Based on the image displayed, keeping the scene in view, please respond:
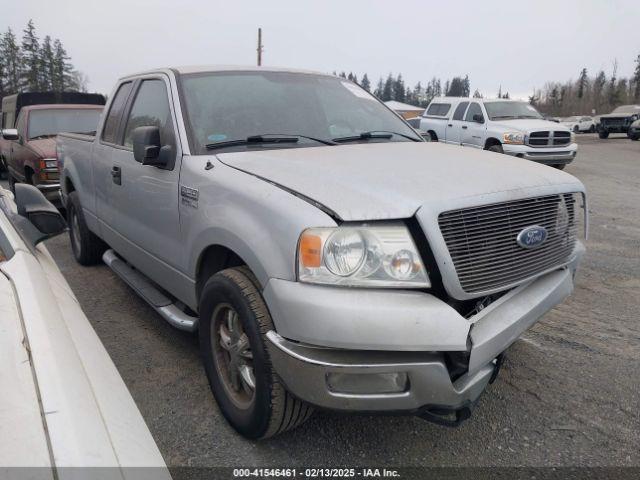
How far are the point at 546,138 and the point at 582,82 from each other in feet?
306

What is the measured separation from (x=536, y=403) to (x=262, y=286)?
1763mm

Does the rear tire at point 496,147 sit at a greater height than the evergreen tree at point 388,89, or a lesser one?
lesser

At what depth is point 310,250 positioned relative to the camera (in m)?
2.05

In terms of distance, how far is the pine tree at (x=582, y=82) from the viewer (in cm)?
8867

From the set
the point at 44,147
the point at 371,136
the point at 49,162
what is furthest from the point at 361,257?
the point at 44,147

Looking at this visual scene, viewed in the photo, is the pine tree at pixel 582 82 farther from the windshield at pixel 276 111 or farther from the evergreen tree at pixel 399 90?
the windshield at pixel 276 111

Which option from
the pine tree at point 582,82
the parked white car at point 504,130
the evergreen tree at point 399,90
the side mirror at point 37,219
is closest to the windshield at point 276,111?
the side mirror at point 37,219

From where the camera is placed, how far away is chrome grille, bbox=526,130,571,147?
40.4ft

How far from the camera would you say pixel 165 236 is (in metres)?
3.20

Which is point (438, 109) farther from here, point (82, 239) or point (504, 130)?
point (82, 239)

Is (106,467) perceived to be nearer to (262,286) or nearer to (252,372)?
(262,286)

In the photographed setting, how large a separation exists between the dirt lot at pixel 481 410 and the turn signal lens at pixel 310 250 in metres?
1.03

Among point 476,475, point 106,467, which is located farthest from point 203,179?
point 476,475

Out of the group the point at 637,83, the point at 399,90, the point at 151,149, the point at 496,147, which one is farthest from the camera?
the point at 399,90
